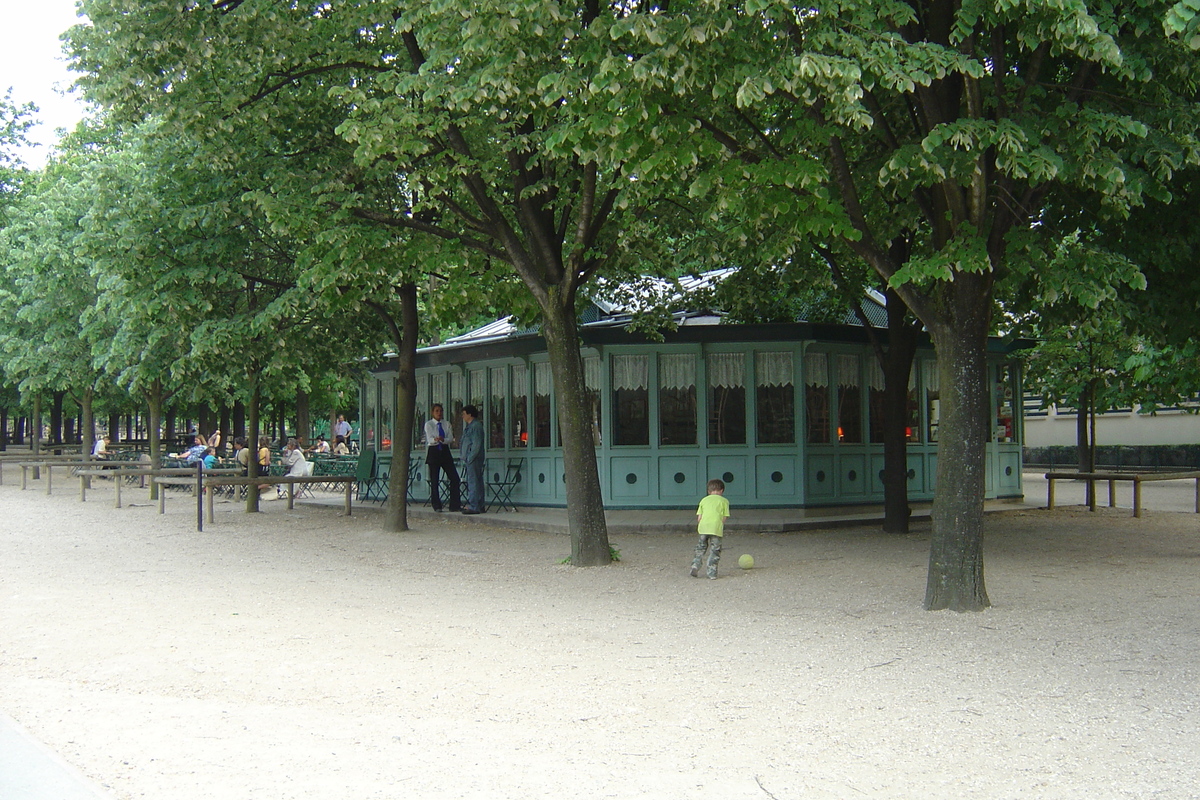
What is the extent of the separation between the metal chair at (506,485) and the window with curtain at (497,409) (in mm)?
520

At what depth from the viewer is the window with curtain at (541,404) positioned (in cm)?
1953

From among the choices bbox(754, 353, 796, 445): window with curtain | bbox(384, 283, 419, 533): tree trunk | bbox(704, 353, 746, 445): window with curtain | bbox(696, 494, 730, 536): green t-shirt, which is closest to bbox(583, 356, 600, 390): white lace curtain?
bbox(704, 353, 746, 445): window with curtain

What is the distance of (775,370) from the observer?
18.2 meters

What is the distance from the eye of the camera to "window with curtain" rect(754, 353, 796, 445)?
1819cm

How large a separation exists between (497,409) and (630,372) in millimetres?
3316

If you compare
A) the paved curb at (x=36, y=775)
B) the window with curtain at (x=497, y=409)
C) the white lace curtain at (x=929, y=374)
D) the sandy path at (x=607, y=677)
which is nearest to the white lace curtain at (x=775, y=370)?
the white lace curtain at (x=929, y=374)

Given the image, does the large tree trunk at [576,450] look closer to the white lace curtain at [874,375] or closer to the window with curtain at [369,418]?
the white lace curtain at [874,375]

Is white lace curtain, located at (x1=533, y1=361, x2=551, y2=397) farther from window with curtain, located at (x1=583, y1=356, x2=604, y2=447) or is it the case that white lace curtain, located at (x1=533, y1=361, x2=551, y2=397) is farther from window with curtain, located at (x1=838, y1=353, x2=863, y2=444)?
window with curtain, located at (x1=838, y1=353, x2=863, y2=444)

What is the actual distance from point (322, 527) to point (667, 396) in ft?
20.1

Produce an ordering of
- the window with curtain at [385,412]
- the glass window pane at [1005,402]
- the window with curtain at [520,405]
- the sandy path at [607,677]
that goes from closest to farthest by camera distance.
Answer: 1. the sandy path at [607,677]
2. the window with curtain at [520,405]
3. the glass window pane at [1005,402]
4. the window with curtain at [385,412]

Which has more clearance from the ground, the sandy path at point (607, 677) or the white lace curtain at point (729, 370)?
the white lace curtain at point (729, 370)

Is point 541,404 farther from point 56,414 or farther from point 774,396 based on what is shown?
point 56,414

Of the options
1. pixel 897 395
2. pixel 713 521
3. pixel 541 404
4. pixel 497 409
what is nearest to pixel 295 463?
pixel 497 409

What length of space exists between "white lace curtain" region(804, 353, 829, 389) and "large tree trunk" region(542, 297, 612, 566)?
22.1 feet
